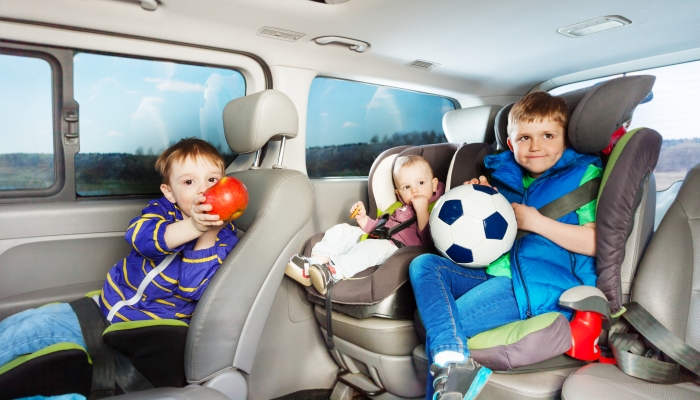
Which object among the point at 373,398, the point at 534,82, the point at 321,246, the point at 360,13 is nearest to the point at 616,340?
the point at 373,398

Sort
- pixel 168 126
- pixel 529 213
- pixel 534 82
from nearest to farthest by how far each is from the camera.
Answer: pixel 529 213 → pixel 168 126 → pixel 534 82

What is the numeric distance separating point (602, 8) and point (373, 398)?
247cm

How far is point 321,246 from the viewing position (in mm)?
2811

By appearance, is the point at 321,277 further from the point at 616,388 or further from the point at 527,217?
the point at 616,388

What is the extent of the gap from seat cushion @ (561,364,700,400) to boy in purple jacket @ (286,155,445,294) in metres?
1.15

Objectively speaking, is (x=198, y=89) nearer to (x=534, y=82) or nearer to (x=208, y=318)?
(x=208, y=318)

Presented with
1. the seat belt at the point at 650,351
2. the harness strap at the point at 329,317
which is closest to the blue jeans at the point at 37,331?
the harness strap at the point at 329,317

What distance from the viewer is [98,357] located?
1.81m

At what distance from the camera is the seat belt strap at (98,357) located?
5.82 feet

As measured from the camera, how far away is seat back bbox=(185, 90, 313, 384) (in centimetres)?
187

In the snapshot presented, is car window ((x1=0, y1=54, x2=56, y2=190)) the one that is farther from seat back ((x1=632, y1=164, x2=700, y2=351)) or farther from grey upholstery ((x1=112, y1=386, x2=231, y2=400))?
seat back ((x1=632, y1=164, x2=700, y2=351))

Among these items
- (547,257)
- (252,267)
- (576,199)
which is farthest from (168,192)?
(576,199)

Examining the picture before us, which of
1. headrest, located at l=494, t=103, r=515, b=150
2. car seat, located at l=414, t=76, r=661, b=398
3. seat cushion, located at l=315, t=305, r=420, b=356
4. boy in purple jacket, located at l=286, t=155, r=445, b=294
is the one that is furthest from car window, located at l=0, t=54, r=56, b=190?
headrest, located at l=494, t=103, r=515, b=150

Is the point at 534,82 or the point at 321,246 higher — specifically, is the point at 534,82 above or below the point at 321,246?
above
